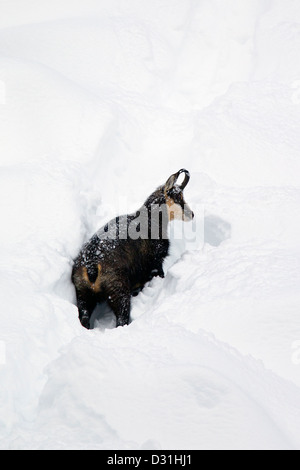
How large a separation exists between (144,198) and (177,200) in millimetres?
599

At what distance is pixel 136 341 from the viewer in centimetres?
287

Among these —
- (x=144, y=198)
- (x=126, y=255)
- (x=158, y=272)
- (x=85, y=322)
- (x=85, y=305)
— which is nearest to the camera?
(x=85, y=322)

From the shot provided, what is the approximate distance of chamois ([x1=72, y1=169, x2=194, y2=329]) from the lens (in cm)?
412

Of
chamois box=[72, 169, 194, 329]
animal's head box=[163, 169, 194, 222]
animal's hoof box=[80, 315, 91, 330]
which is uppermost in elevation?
animal's head box=[163, 169, 194, 222]

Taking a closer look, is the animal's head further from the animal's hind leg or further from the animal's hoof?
the animal's hoof

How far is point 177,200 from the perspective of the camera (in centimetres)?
491

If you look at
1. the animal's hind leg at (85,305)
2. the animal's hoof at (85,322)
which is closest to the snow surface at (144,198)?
the animal's hind leg at (85,305)

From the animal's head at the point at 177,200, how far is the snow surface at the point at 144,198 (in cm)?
21

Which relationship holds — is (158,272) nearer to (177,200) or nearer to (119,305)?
(177,200)

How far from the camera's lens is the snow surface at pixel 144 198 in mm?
2391

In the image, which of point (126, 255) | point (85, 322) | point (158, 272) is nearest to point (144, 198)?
point (158, 272)

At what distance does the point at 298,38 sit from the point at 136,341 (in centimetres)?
576

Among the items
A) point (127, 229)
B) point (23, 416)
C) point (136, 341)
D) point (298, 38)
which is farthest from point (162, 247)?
point (298, 38)

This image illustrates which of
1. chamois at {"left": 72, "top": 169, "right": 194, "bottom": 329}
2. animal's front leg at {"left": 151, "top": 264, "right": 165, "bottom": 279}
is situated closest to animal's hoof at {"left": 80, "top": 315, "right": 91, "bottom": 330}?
chamois at {"left": 72, "top": 169, "right": 194, "bottom": 329}
